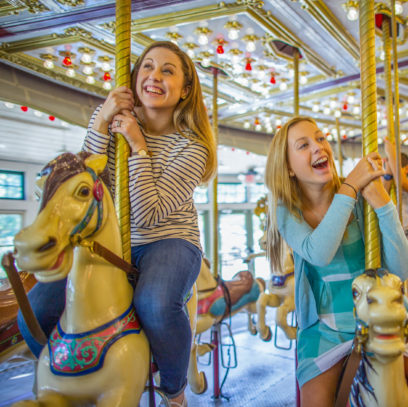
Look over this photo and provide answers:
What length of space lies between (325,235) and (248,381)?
9.10 feet

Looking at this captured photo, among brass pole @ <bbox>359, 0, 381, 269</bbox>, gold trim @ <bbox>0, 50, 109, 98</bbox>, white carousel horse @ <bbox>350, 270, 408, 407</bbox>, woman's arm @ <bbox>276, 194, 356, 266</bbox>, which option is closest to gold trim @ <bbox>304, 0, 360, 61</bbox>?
brass pole @ <bbox>359, 0, 381, 269</bbox>

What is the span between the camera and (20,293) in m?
0.96

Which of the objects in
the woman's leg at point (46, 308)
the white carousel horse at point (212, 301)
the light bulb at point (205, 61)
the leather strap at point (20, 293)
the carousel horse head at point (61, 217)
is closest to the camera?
the carousel horse head at point (61, 217)

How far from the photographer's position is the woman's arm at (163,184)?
3.75ft

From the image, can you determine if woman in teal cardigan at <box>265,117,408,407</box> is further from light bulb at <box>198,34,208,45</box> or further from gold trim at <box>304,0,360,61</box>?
light bulb at <box>198,34,208,45</box>

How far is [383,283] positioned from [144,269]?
→ 68cm

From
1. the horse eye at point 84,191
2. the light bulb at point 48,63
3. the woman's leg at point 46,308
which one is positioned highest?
the light bulb at point 48,63

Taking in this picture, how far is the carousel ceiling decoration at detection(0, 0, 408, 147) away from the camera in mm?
2992

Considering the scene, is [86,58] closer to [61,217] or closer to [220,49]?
[220,49]

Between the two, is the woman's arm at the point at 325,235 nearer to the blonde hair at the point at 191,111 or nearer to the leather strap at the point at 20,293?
the blonde hair at the point at 191,111

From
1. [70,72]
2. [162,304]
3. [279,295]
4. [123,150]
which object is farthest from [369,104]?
[70,72]

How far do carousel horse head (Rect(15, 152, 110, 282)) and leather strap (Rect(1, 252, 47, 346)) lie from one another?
11 cm

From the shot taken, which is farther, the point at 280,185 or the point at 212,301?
the point at 212,301

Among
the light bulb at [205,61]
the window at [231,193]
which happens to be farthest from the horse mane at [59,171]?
the window at [231,193]
